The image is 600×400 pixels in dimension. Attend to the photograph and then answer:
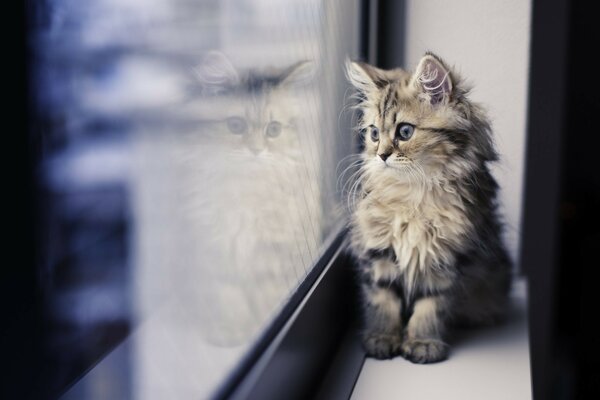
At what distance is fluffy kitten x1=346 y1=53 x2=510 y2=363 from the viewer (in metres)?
0.93

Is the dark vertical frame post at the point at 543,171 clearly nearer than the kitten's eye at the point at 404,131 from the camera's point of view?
No

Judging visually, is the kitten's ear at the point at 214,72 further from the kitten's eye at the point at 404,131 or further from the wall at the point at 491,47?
the wall at the point at 491,47

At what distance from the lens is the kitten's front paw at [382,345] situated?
38.2 inches

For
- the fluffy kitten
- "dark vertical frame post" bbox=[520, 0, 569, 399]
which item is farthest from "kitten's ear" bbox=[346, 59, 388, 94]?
"dark vertical frame post" bbox=[520, 0, 569, 399]

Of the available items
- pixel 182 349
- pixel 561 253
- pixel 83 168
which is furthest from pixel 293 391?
pixel 561 253

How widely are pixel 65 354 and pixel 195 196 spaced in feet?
0.95

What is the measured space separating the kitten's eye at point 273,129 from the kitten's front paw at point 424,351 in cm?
39

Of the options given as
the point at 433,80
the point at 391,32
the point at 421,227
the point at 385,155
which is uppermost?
the point at 391,32

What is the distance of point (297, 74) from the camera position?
0.92 metres

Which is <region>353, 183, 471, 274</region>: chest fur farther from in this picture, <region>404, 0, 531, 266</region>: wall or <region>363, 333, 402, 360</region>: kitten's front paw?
<region>404, 0, 531, 266</region>: wall

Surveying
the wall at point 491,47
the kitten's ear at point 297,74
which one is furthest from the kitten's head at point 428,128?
the wall at point 491,47

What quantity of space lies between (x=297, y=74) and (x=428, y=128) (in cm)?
22

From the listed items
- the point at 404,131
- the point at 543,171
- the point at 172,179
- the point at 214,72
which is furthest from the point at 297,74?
the point at 543,171

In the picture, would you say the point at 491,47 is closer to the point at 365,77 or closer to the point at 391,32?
the point at 391,32
